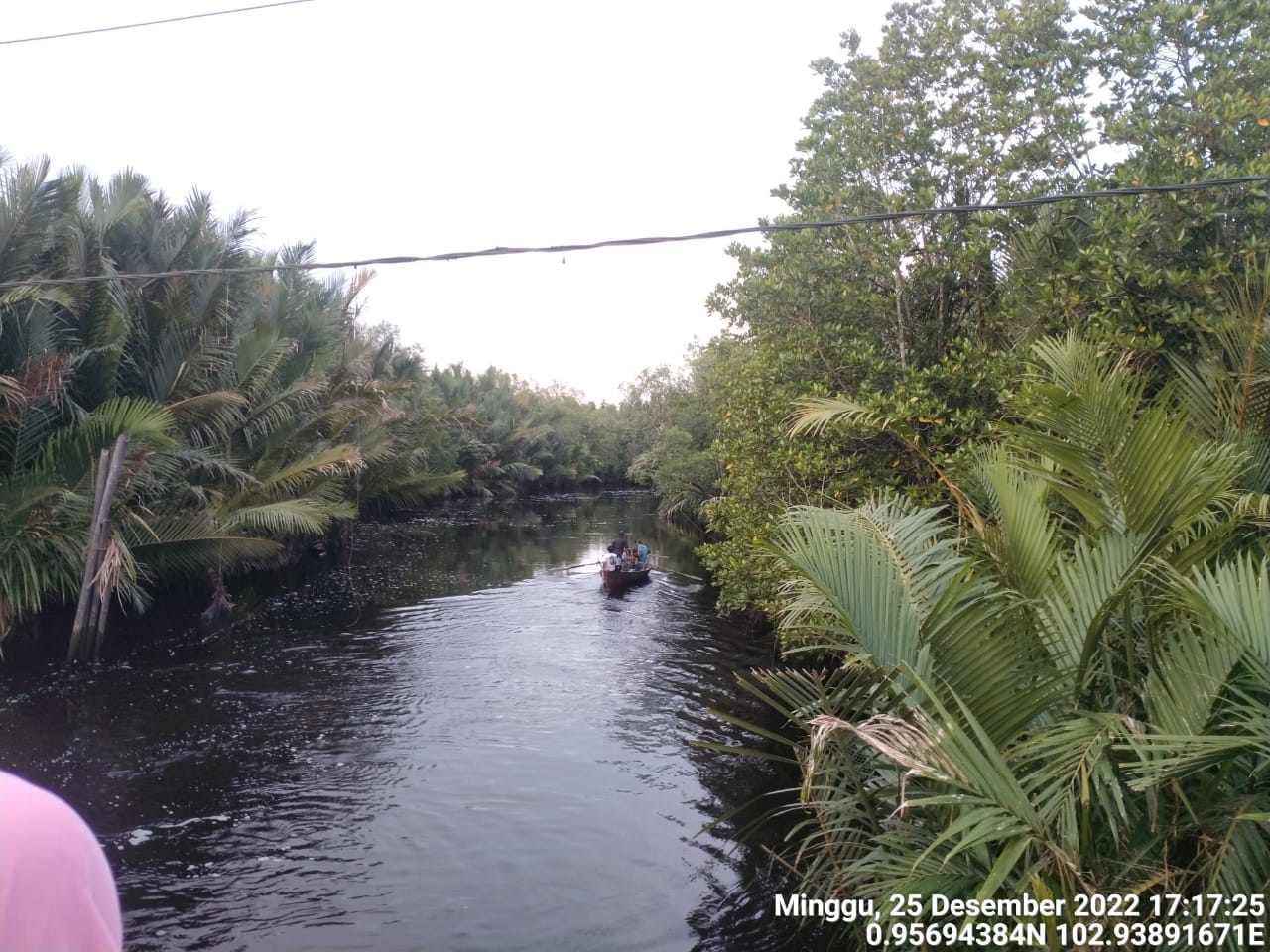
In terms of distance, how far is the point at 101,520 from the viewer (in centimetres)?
1268

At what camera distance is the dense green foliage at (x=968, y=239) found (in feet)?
28.2

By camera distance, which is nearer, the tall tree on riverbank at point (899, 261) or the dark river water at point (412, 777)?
the dark river water at point (412, 777)

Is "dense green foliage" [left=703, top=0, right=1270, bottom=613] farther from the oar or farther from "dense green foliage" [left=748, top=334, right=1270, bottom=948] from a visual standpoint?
the oar

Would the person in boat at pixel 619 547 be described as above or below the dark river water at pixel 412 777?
above

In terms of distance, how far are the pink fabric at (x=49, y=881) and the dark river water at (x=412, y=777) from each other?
6158mm

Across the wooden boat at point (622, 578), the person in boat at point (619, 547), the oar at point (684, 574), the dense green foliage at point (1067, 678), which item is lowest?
the oar at point (684, 574)

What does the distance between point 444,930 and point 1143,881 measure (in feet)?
16.9

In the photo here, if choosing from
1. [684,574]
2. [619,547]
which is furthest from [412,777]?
[684,574]

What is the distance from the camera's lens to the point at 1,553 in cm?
1248

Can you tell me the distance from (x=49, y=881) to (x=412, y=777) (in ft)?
30.7

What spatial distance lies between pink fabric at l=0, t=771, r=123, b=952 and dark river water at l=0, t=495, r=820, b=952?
242 inches

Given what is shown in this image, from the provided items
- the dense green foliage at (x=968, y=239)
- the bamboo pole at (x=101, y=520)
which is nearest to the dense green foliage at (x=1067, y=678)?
Result: the dense green foliage at (x=968, y=239)

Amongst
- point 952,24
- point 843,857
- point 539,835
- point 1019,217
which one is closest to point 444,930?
point 539,835

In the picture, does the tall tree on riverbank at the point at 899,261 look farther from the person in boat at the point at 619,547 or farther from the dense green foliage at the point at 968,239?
the person in boat at the point at 619,547
